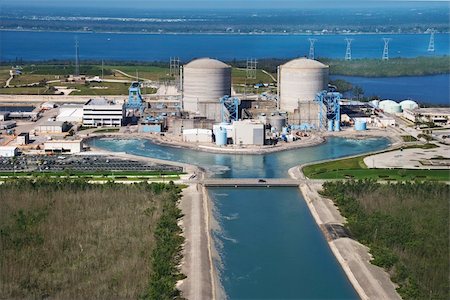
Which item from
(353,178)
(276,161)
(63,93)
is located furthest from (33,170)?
(63,93)

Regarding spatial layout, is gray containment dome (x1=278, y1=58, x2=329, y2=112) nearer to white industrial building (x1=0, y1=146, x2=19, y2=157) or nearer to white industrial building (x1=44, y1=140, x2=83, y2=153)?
white industrial building (x1=44, y1=140, x2=83, y2=153)

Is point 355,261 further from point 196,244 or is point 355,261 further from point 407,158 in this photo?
point 407,158

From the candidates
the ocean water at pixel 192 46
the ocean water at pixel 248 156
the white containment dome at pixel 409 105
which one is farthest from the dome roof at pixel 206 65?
the ocean water at pixel 192 46

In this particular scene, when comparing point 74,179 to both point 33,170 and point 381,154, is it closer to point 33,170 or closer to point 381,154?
point 33,170

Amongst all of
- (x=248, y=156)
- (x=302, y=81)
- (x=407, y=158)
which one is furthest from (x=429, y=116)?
(x=248, y=156)

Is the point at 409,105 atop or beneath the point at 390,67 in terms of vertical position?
beneath
